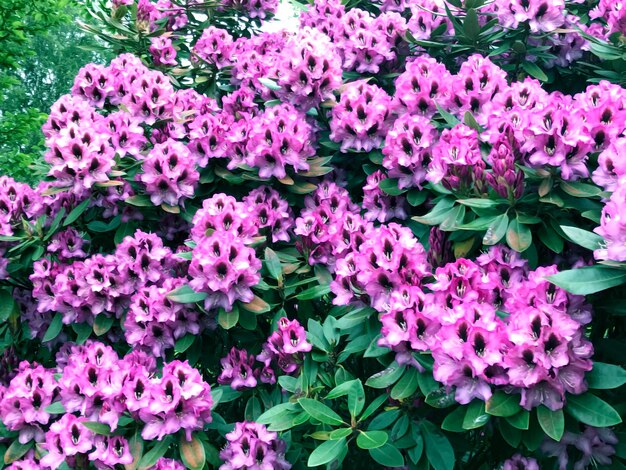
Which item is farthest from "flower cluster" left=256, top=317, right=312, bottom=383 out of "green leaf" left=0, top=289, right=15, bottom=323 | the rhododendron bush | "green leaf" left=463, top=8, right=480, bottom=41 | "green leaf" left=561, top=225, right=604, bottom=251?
"green leaf" left=463, top=8, right=480, bottom=41

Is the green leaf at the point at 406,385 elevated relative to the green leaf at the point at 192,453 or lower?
elevated

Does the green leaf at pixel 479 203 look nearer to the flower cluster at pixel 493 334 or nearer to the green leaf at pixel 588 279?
the flower cluster at pixel 493 334

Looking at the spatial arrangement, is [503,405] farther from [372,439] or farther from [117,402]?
[117,402]

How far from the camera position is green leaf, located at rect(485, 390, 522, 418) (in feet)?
5.75

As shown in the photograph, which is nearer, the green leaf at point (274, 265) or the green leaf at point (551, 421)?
the green leaf at point (551, 421)

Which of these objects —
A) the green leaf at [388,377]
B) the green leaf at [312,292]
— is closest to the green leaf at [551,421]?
the green leaf at [388,377]

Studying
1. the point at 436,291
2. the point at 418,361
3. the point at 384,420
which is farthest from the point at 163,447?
the point at 436,291

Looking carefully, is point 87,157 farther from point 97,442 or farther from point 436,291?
point 436,291

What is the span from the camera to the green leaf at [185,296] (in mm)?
2398

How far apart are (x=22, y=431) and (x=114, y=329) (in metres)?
0.50

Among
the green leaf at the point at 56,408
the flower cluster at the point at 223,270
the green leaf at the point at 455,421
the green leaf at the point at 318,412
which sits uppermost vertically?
the green leaf at the point at 455,421

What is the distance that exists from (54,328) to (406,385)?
1.55 m

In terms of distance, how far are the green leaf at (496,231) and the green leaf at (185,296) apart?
96 centimetres

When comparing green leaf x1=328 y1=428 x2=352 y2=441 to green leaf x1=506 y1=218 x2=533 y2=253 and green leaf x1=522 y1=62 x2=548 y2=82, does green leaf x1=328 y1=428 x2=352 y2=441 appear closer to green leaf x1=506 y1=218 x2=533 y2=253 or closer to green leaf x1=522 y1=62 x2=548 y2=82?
green leaf x1=506 y1=218 x2=533 y2=253
